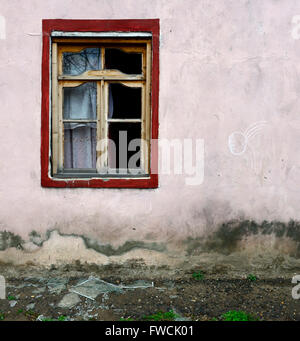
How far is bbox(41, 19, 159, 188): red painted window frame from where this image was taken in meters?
3.61

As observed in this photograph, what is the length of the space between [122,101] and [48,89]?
790 mm

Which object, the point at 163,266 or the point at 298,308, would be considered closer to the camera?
the point at 298,308

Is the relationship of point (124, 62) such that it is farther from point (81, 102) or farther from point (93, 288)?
point (93, 288)

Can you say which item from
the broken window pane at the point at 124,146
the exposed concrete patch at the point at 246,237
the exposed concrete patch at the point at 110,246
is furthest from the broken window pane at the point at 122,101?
the exposed concrete patch at the point at 246,237

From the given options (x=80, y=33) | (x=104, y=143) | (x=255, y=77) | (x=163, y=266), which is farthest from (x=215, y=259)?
(x=80, y=33)

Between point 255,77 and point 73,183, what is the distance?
2.20 meters

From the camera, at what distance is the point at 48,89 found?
3.65m

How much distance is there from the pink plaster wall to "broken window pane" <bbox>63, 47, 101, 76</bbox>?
1.09 feet

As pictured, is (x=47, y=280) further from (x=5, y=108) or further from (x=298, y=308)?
(x=298, y=308)

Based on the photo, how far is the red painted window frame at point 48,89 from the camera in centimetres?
361

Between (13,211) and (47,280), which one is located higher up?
(13,211)

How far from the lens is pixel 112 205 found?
3.72m

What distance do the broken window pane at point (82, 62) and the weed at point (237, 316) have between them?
2.77 meters

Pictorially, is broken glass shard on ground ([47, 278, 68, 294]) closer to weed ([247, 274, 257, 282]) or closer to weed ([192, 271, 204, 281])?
weed ([192, 271, 204, 281])
